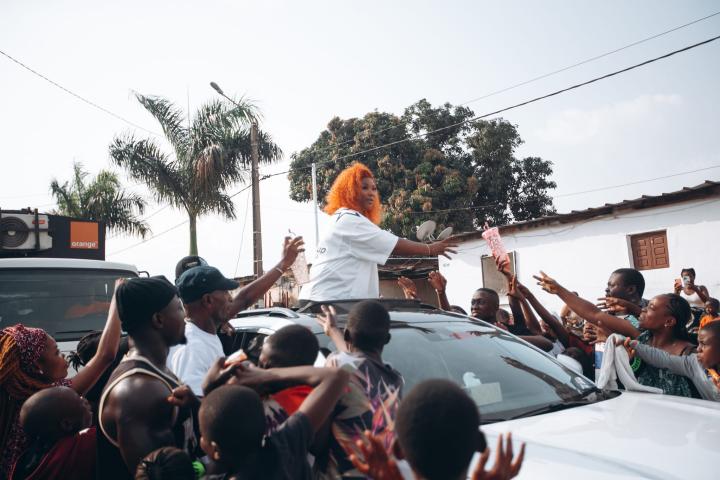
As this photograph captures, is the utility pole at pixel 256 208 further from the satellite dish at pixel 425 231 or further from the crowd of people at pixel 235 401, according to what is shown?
the crowd of people at pixel 235 401

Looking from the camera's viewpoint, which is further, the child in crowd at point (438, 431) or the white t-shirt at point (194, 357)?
the white t-shirt at point (194, 357)

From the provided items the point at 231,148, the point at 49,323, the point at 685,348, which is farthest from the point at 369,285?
the point at 231,148

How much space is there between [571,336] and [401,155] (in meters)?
17.2

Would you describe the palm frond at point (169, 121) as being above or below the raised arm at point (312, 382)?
above

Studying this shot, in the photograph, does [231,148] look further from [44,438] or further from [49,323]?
[44,438]

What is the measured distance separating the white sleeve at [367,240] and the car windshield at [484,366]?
496 millimetres

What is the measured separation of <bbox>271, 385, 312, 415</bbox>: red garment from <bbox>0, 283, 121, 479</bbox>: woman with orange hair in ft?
3.39

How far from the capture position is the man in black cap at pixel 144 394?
196cm

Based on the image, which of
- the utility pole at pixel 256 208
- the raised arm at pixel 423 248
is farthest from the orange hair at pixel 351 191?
the utility pole at pixel 256 208

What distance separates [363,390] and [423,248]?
5.68 feet

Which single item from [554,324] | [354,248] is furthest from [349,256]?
[554,324]

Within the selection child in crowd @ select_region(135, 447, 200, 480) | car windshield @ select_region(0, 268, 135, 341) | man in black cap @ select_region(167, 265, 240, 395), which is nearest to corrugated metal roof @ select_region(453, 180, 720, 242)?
car windshield @ select_region(0, 268, 135, 341)

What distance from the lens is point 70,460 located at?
227 centimetres

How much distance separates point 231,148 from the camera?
16.6 m
